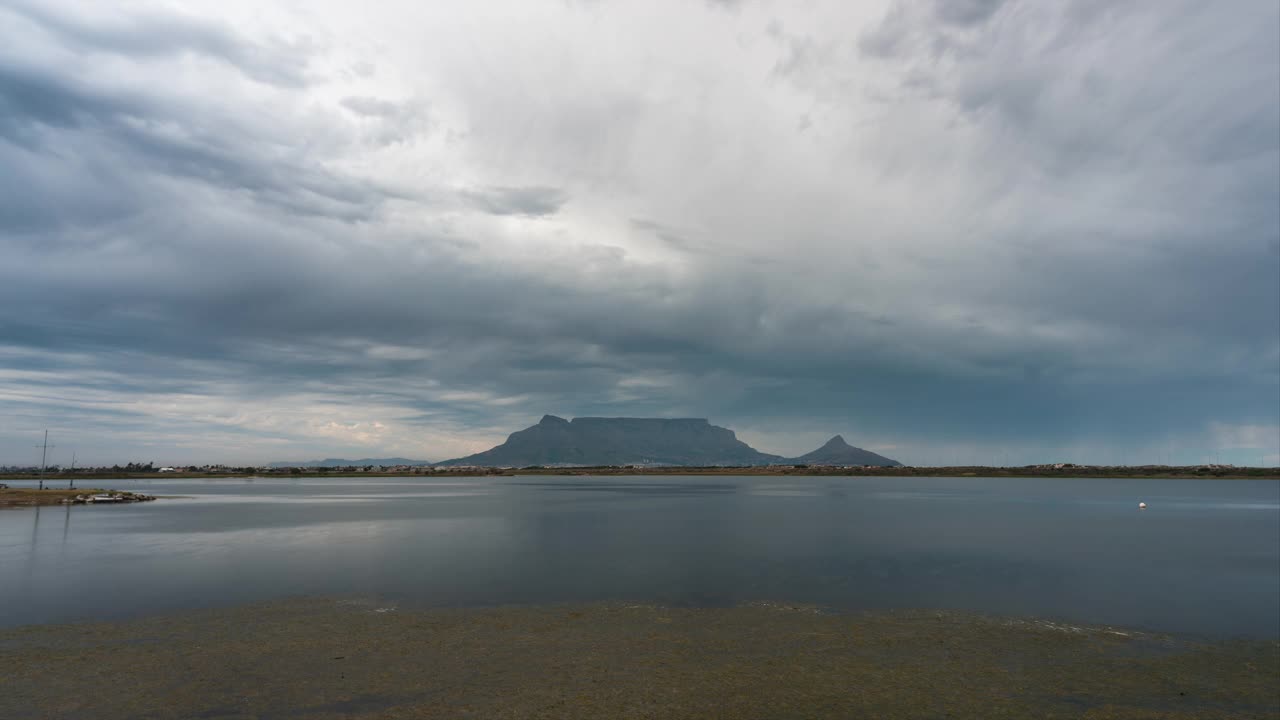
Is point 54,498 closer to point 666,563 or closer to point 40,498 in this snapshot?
point 40,498

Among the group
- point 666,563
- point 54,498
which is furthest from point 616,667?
point 54,498

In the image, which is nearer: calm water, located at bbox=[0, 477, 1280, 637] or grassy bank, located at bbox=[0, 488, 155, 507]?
calm water, located at bbox=[0, 477, 1280, 637]

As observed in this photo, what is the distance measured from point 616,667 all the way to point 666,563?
21910 millimetres

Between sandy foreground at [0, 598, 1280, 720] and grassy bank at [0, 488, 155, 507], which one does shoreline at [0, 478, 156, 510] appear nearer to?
grassy bank at [0, 488, 155, 507]

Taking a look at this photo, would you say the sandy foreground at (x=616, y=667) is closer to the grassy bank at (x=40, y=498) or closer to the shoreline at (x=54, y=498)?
the shoreline at (x=54, y=498)

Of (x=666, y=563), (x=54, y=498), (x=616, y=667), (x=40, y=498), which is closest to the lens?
(x=616, y=667)

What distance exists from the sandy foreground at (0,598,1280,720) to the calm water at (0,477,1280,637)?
397 centimetres

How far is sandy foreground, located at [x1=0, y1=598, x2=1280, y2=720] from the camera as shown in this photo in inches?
645

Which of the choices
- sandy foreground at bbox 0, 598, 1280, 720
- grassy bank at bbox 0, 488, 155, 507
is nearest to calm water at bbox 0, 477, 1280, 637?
sandy foreground at bbox 0, 598, 1280, 720

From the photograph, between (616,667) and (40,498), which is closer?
(616,667)

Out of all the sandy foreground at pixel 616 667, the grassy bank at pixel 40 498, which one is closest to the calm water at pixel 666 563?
the sandy foreground at pixel 616 667

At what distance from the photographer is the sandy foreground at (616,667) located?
16.4 m

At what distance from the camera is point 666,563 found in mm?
41062

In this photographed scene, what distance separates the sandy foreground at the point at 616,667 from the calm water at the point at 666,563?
156 inches
